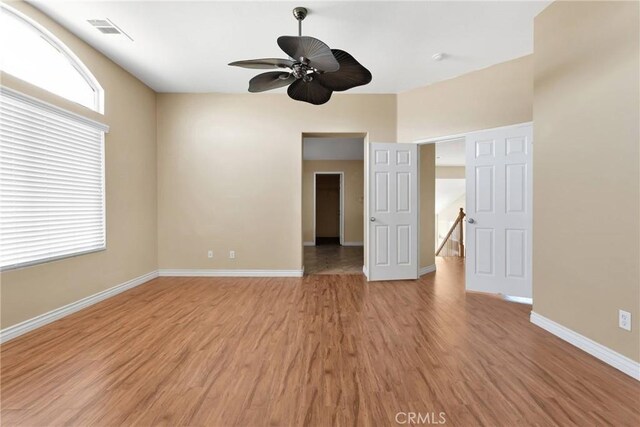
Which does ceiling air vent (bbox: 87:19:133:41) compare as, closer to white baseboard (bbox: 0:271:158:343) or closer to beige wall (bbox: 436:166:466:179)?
white baseboard (bbox: 0:271:158:343)

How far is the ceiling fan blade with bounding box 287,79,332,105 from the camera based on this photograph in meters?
2.47

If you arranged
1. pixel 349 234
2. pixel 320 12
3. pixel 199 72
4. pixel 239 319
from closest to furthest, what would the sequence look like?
pixel 320 12, pixel 239 319, pixel 199 72, pixel 349 234

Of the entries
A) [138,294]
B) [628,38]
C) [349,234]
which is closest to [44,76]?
[138,294]

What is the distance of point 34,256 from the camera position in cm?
256

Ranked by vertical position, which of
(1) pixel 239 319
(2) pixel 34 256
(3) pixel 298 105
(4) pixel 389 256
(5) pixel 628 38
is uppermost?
(3) pixel 298 105

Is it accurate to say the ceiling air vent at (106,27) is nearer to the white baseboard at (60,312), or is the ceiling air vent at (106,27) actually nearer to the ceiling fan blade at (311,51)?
the ceiling fan blade at (311,51)

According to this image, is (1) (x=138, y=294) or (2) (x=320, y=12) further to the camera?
(1) (x=138, y=294)

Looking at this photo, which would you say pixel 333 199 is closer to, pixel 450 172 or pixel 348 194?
pixel 348 194

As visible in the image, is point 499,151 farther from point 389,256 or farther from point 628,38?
point 389,256

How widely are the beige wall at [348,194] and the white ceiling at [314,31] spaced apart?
14.7 feet

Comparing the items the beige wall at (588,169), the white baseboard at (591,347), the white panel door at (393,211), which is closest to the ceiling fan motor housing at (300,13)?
the white panel door at (393,211)

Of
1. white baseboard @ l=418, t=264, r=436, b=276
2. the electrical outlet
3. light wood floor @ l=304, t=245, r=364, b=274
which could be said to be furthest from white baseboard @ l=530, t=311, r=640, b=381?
light wood floor @ l=304, t=245, r=364, b=274

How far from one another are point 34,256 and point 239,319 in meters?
2.03

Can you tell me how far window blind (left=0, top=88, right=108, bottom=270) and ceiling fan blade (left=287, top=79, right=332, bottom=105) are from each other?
8.01 ft
